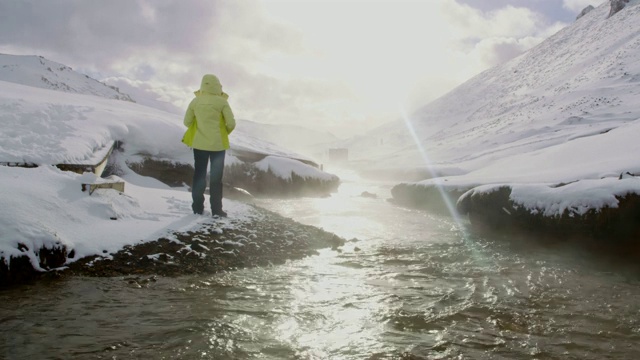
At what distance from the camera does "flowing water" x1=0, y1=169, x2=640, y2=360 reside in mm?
3105

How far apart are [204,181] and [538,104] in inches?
2225

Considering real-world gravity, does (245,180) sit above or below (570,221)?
above

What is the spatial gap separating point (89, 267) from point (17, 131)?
4571mm

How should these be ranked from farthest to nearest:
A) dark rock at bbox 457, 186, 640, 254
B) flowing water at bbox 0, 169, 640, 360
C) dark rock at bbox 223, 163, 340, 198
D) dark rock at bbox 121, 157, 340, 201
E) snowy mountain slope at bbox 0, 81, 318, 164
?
dark rock at bbox 223, 163, 340, 198
dark rock at bbox 121, 157, 340, 201
dark rock at bbox 457, 186, 640, 254
snowy mountain slope at bbox 0, 81, 318, 164
flowing water at bbox 0, 169, 640, 360

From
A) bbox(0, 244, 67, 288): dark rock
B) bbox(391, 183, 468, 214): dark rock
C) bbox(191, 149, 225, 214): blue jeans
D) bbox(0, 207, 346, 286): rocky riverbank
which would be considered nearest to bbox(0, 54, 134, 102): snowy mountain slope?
bbox(391, 183, 468, 214): dark rock

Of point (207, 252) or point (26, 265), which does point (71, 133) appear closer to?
point (207, 252)

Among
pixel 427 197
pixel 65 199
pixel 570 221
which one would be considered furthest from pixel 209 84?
pixel 427 197

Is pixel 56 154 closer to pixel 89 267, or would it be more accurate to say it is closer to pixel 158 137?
pixel 89 267

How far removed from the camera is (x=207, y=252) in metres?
5.63

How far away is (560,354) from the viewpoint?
3.23 m

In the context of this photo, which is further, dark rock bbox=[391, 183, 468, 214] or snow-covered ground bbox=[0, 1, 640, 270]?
dark rock bbox=[391, 183, 468, 214]

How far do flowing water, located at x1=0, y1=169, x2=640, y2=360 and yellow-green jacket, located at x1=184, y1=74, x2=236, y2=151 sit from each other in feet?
8.99

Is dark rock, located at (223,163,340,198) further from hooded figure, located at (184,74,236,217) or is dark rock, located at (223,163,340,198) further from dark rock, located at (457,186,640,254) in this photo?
hooded figure, located at (184,74,236,217)

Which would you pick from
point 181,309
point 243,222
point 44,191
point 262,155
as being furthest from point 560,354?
point 262,155
